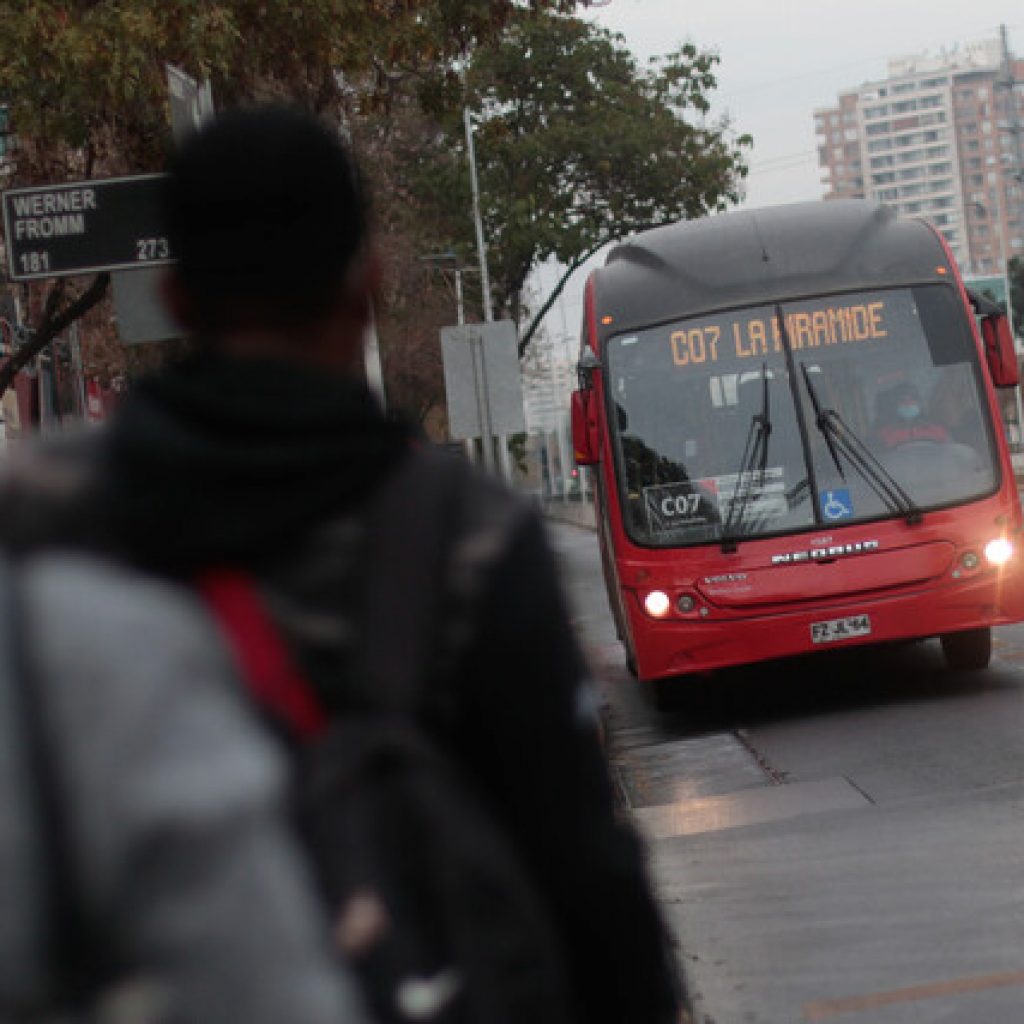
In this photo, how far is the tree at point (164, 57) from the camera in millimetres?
12961

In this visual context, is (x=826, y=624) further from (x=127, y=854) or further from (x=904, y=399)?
(x=127, y=854)

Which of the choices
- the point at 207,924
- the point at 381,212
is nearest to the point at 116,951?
the point at 207,924

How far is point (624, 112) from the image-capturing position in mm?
46500

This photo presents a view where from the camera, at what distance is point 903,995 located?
6.37 metres

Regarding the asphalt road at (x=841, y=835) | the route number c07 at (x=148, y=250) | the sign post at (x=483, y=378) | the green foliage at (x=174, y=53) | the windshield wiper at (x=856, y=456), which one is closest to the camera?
the asphalt road at (x=841, y=835)

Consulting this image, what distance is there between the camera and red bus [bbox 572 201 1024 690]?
13562 millimetres

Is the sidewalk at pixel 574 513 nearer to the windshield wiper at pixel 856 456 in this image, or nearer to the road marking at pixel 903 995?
the windshield wiper at pixel 856 456

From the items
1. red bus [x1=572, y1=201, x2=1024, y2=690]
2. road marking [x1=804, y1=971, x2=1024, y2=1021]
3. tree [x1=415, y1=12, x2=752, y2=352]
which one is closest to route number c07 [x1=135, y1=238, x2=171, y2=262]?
red bus [x1=572, y1=201, x2=1024, y2=690]

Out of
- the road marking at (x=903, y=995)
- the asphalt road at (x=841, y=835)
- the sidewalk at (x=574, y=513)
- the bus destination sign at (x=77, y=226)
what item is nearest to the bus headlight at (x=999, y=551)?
the asphalt road at (x=841, y=835)

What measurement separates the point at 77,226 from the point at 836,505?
17.4ft

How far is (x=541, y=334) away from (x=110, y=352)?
40.3 meters

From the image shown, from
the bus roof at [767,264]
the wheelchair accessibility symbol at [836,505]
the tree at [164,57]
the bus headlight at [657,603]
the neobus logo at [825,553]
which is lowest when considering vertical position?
the bus headlight at [657,603]

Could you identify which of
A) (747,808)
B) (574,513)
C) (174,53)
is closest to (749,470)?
(747,808)

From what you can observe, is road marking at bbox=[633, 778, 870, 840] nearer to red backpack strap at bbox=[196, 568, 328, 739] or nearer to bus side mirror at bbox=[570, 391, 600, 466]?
bus side mirror at bbox=[570, 391, 600, 466]
